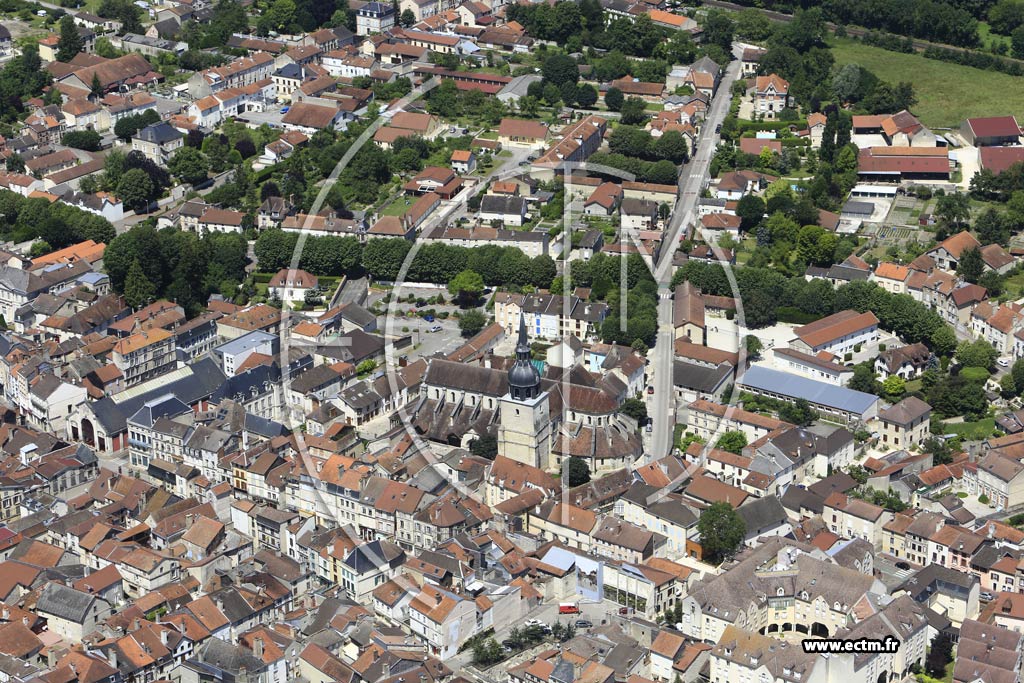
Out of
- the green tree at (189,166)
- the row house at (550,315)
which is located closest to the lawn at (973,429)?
the row house at (550,315)

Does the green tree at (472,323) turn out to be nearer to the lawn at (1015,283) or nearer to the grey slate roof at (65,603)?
the lawn at (1015,283)

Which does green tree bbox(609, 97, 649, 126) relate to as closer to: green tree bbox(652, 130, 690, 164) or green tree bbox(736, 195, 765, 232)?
green tree bbox(652, 130, 690, 164)

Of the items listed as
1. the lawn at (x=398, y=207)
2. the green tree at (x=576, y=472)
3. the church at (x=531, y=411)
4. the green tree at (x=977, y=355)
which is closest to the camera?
the green tree at (x=576, y=472)

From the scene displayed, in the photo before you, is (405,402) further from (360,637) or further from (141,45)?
(141,45)

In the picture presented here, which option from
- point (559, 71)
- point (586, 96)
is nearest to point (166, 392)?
point (586, 96)

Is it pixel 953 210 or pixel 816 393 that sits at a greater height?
pixel 953 210

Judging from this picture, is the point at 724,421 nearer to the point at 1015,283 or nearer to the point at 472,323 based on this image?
the point at 472,323
